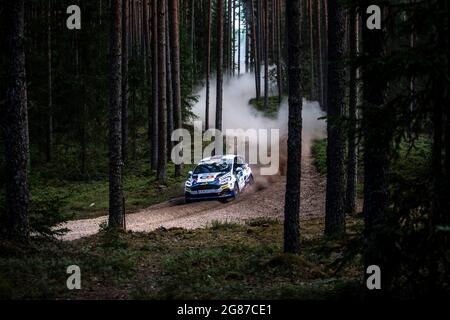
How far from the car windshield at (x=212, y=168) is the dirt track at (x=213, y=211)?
1.52m

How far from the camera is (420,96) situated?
615 cm

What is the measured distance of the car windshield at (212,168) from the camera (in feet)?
70.4

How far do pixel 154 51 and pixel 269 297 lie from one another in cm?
2422

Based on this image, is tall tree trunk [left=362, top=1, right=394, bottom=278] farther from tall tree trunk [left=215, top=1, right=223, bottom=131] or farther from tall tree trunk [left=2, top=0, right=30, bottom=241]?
tall tree trunk [left=215, top=1, right=223, bottom=131]

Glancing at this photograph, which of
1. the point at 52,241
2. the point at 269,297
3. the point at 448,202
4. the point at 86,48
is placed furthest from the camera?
the point at 86,48

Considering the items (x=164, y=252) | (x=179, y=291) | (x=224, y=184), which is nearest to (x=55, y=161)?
(x=224, y=184)

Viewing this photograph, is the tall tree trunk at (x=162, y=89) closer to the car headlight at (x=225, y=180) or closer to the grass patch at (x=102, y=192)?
the grass patch at (x=102, y=192)

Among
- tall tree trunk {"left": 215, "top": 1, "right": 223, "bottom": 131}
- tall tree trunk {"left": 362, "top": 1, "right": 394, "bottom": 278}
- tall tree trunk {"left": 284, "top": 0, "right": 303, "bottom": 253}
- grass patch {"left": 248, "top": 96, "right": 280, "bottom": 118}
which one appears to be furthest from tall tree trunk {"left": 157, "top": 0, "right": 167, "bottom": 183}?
grass patch {"left": 248, "top": 96, "right": 280, "bottom": 118}

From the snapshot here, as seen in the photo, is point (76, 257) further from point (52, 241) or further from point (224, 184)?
point (224, 184)

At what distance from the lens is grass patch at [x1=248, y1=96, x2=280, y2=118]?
47759mm

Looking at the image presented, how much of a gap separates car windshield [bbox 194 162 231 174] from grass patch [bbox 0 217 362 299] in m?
7.59

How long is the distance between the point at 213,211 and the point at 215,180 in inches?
70.9

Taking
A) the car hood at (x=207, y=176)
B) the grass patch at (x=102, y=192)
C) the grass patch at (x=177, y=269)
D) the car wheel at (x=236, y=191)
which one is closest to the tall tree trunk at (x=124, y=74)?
the grass patch at (x=102, y=192)

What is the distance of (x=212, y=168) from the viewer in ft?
70.9
